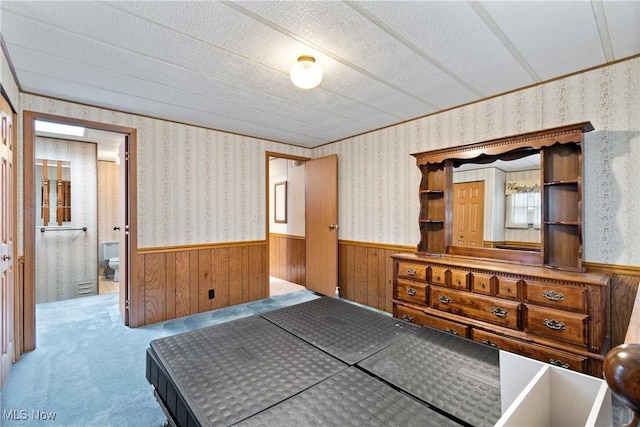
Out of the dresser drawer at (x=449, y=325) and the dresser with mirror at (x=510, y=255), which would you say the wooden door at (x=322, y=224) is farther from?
the dresser drawer at (x=449, y=325)

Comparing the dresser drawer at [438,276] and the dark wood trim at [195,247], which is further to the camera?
the dark wood trim at [195,247]

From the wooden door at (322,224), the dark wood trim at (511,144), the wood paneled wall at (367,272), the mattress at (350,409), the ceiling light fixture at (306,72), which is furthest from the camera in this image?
the wooden door at (322,224)

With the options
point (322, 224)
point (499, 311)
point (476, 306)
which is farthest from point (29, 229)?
point (499, 311)

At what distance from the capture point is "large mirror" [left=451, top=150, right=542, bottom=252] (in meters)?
2.52

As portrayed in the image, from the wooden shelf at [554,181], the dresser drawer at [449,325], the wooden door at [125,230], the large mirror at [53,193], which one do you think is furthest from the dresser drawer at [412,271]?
the large mirror at [53,193]

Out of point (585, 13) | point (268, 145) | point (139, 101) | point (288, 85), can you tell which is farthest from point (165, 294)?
point (585, 13)

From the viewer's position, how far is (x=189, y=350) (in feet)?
4.50

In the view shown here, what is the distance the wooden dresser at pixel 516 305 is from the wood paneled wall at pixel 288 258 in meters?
2.50

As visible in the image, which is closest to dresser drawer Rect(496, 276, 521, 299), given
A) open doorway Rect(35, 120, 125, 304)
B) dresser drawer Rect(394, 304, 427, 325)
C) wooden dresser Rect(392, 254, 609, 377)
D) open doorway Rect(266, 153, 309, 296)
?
wooden dresser Rect(392, 254, 609, 377)

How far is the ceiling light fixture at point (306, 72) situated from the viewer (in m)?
2.08

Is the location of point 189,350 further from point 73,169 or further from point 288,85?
point 73,169

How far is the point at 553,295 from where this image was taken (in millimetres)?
2084

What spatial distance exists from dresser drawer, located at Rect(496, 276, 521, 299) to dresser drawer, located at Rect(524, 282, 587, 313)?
56 millimetres

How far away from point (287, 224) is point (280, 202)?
49cm
